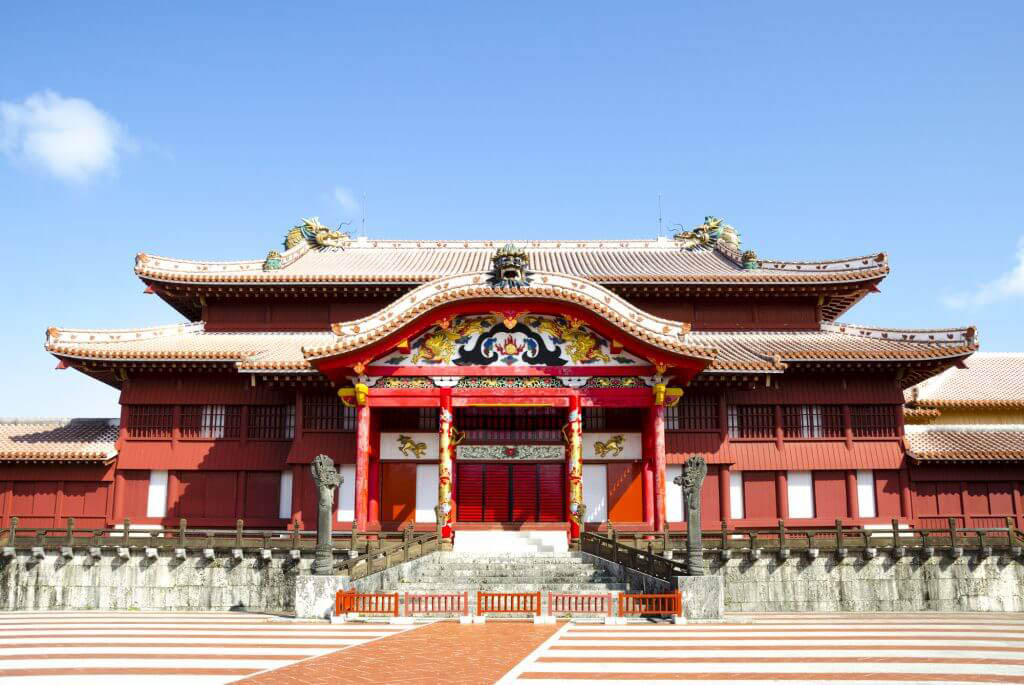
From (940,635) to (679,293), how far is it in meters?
16.7

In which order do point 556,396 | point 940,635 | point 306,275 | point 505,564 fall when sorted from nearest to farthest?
point 940,635 → point 505,564 → point 556,396 → point 306,275

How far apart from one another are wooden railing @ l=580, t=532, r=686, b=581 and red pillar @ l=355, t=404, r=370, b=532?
673cm

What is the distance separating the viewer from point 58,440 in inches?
1107

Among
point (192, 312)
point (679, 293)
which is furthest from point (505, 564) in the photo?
point (192, 312)

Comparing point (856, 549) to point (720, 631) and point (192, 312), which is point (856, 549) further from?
point (192, 312)

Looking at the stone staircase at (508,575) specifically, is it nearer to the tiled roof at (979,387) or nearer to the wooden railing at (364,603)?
the wooden railing at (364,603)

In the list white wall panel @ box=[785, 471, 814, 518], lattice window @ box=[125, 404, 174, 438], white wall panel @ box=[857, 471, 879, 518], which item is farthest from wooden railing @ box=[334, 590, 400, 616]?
white wall panel @ box=[857, 471, 879, 518]

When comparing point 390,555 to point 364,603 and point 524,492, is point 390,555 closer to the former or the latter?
point 364,603

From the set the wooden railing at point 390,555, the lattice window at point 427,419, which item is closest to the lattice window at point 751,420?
the lattice window at point 427,419

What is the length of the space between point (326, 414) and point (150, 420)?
6356 millimetres

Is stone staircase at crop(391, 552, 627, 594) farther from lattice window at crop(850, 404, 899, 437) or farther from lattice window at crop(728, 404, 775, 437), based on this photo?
lattice window at crop(850, 404, 899, 437)

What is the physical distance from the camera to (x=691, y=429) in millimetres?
27016

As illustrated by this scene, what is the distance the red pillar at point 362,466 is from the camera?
24.3 meters

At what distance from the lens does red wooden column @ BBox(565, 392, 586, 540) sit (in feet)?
77.6
